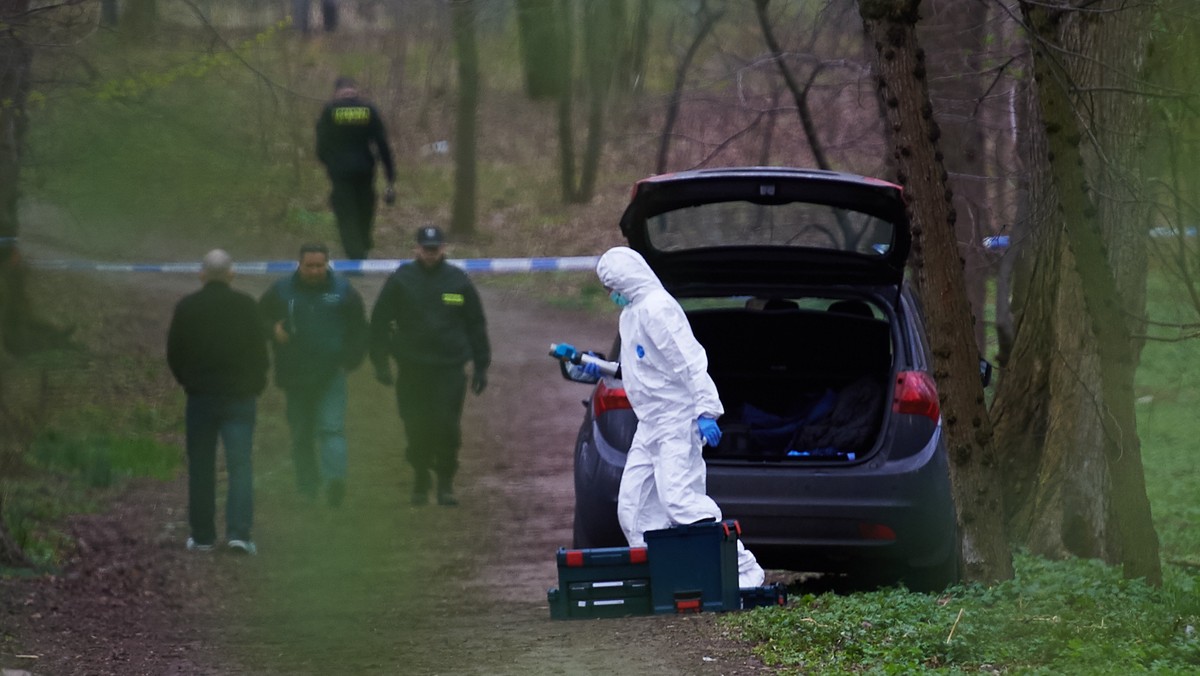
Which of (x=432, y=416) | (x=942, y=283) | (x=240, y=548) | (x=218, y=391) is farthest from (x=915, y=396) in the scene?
(x=432, y=416)

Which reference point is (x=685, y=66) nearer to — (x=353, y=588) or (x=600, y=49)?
(x=600, y=49)

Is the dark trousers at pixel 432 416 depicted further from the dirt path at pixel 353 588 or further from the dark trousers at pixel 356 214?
the dark trousers at pixel 356 214

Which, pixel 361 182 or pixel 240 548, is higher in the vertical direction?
pixel 361 182

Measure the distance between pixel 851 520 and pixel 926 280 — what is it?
1.09 meters

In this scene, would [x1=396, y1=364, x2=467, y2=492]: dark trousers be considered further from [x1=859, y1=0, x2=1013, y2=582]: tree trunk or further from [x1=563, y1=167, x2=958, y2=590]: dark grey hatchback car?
[x1=859, y1=0, x2=1013, y2=582]: tree trunk

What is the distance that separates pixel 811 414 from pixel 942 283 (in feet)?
4.29

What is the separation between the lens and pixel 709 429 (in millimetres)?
6395

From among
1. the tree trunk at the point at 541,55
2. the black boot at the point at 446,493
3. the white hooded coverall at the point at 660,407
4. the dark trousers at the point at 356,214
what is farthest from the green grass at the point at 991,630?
the dark trousers at the point at 356,214

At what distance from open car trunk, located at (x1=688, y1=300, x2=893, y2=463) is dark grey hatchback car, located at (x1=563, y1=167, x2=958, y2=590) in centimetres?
2

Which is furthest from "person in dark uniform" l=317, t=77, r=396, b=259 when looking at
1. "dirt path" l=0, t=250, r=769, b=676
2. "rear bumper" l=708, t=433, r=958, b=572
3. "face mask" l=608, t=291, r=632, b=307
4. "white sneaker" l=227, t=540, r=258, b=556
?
"rear bumper" l=708, t=433, r=958, b=572

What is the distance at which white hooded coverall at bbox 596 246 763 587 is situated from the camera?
6465 mm

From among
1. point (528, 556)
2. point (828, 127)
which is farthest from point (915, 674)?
point (828, 127)

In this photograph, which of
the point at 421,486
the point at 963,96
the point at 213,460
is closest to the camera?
the point at 213,460

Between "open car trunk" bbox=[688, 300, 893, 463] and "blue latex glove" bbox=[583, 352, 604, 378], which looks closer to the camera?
"blue latex glove" bbox=[583, 352, 604, 378]
